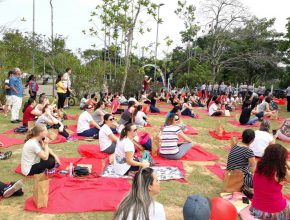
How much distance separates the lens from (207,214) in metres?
2.71

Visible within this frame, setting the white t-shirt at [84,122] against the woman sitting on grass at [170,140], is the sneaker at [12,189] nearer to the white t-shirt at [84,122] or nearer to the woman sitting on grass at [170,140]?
the woman sitting on grass at [170,140]

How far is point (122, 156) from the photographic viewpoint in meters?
5.65

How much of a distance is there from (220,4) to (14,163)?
66.7 ft

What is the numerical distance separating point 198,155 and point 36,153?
11.9ft

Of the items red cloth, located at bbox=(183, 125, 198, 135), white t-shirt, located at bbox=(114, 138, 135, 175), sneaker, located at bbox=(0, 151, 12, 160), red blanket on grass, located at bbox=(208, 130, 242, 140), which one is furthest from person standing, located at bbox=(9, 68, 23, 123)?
red blanket on grass, located at bbox=(208, 130, 242, 140)

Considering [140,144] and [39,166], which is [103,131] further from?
[39,166]

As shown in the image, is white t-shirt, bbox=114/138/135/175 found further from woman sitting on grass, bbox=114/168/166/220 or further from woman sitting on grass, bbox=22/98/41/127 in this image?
woman sitting on grass, bbox=22/98/41/127

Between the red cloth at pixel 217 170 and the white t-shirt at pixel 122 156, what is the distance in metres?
1.74

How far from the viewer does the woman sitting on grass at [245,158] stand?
490 cm

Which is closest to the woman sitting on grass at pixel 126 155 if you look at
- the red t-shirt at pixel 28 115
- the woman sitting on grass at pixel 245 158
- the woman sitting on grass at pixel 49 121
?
the woman sitting on grass at pixel 245 158

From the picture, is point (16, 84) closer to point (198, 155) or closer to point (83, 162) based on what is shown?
point (83, 162)

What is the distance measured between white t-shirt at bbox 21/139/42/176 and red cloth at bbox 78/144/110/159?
1.69m

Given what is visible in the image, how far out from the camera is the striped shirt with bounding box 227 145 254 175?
4910mm

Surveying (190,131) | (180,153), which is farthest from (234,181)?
(190,131)
